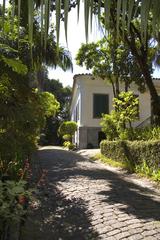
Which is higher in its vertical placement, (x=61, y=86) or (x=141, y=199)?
(x=61, y=86)

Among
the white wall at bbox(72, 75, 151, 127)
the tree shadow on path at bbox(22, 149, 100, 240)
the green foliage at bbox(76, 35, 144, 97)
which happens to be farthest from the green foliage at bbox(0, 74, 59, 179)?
the white wall at bbox(72, 75, 151, 127)

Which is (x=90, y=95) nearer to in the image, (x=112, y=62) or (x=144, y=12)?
(x=112, y=62)

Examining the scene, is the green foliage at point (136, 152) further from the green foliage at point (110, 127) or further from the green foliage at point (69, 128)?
the green foliage at point (69, 128)

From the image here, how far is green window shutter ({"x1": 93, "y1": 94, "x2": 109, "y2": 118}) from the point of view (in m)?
32.4

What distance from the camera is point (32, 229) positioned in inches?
247

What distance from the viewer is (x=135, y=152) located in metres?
14.3

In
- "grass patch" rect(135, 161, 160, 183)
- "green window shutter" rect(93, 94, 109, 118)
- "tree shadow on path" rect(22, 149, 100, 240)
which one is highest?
"green window shutter" rect(93, 94, 109, 118)

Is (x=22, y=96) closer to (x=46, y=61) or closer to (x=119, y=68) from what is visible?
(x=46, y=61)

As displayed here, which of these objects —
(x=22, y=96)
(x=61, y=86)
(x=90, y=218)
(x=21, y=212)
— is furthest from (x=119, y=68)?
(x=61, y=86)

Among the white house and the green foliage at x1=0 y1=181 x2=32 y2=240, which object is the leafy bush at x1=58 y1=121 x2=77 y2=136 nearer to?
the white house

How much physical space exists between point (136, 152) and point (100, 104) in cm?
1869

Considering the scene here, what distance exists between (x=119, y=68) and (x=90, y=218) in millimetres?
18128


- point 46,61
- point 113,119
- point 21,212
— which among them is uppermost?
point 46,61

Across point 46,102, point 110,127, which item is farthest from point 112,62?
point 46,102
